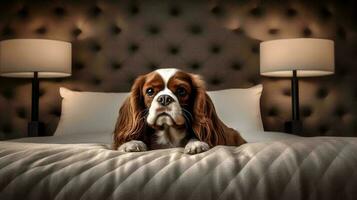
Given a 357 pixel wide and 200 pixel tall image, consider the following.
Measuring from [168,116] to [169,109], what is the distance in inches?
0.9

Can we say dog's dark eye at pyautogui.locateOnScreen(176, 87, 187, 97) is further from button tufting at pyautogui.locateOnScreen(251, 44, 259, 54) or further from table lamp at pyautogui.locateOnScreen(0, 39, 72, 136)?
button tufting at pyautogui.locateOnScreen(251, 44, 259, 54)

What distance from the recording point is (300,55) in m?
2.67

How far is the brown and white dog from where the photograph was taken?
1.34m

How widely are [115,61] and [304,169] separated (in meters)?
2.22

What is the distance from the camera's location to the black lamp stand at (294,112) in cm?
280

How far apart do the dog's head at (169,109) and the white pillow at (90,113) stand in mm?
1010

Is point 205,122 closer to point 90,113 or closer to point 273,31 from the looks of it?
point 90,113

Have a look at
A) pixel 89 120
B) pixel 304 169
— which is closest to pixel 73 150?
pixel 304 169

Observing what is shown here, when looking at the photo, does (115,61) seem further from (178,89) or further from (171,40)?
(178,89)

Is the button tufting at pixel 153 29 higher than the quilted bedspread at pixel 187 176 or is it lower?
higher

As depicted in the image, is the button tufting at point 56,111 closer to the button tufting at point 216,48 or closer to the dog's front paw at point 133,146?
the button tufting at point 216,48

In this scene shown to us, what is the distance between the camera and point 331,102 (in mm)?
3129

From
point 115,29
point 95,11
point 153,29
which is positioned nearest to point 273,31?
point 153,29

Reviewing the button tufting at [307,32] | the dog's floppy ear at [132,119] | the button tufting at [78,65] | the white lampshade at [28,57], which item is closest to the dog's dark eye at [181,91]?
the dog's floppy ear at [132,119]
